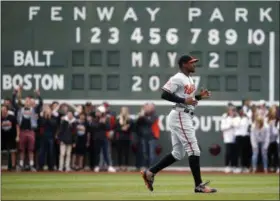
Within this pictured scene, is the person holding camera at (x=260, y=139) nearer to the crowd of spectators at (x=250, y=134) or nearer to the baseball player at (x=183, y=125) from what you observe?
the crowd of spectators at (x=250, y=134)

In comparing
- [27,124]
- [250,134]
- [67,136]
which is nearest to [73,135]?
[67,136]

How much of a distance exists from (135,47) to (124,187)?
6.49 m

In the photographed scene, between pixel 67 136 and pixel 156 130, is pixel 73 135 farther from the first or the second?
pixel 156 130

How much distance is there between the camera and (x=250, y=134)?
86.4 feet

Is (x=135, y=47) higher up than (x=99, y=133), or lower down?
higher up

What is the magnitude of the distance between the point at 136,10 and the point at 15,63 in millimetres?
3459

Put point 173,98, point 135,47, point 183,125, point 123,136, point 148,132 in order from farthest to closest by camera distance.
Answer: point 123,136, point 135,47, point 148,132, point 183,125, point 173,98

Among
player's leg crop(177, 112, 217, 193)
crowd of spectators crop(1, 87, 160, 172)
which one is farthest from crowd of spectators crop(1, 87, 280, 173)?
player's leg crop(177, 112, 217, 193)

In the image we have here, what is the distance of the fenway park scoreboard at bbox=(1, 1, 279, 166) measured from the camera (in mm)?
26172

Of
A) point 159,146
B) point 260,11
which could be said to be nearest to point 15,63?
point 159,146

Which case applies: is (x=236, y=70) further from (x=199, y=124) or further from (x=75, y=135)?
(x=75, y=135)

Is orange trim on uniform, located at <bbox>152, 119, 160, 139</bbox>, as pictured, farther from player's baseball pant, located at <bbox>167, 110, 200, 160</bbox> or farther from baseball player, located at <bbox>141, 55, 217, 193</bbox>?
player's baseball pant, located at <bbox>167, 110, 200, 160</bbox>

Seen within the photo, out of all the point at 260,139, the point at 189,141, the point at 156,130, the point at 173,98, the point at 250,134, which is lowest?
the point at 260,139

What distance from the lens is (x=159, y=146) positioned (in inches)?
1041
